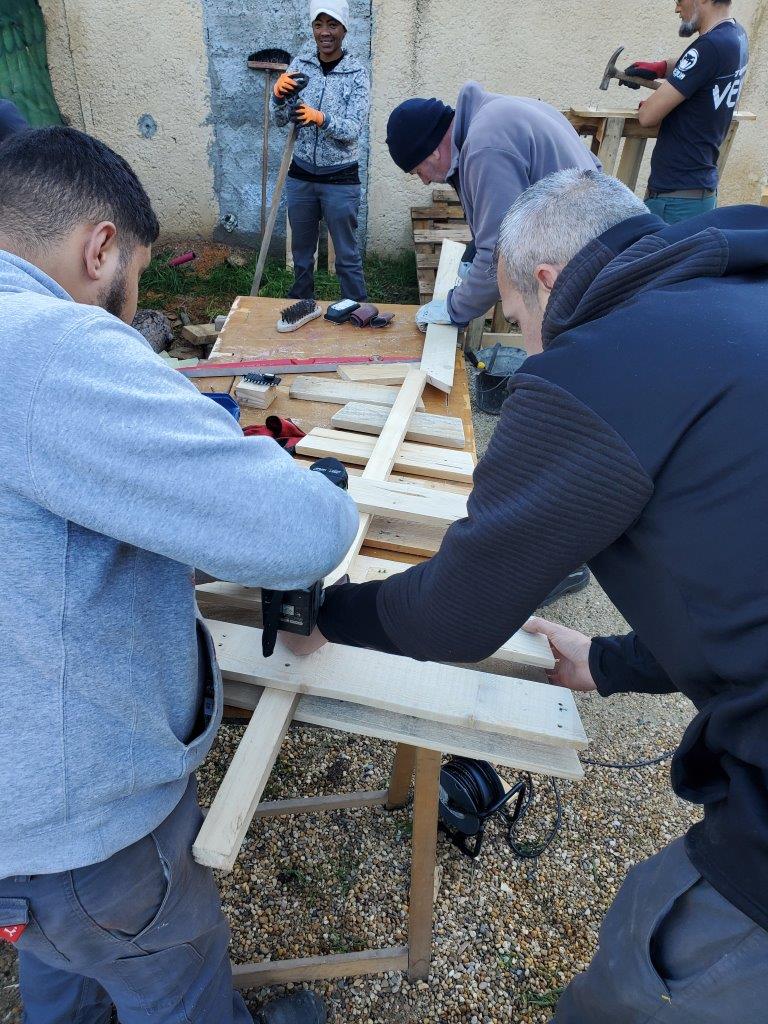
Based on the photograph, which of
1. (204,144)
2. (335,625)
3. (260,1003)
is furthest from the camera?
(204,144)

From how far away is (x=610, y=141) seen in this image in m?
5.31

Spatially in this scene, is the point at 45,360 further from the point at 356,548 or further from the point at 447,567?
the point at 356,548

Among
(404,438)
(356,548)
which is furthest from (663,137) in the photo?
(356,548)

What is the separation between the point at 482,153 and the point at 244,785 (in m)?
3.27

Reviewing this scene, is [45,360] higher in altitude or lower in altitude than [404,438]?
higher

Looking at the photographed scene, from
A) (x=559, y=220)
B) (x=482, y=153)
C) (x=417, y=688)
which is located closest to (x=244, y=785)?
(x=417, y=688)

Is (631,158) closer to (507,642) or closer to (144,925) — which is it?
(507,642)

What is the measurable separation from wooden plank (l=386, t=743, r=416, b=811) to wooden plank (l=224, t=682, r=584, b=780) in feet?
2.57

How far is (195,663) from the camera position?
1326 mm

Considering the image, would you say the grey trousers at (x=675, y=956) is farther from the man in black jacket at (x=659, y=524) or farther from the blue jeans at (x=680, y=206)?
the blue jeans at (x=680, y=206)

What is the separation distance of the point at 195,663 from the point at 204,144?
7834 mm

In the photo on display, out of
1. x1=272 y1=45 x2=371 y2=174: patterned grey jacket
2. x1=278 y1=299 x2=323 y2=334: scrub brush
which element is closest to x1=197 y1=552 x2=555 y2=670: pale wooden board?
x1=278 y1=299 x2=323 y2=334: scrub brush

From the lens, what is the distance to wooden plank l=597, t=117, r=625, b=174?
5.22 meters

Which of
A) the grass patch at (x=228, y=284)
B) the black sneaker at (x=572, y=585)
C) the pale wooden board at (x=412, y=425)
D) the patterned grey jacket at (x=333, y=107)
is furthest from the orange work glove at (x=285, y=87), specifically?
the black sneaker at (x=572, y=585)
